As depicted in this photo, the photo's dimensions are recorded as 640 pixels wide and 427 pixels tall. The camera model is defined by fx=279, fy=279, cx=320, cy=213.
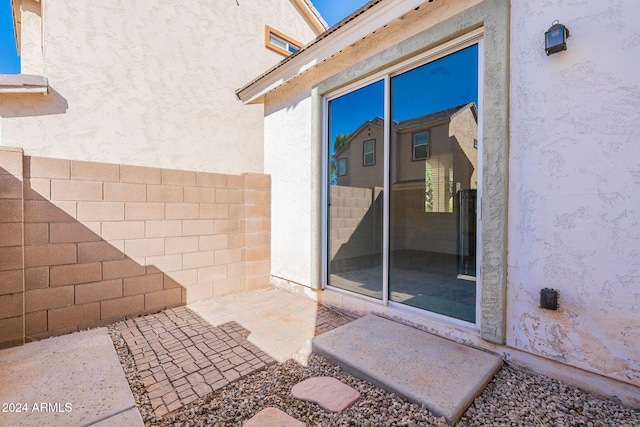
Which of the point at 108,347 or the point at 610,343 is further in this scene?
the point at 108,347

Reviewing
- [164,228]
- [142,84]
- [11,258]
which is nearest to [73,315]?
[11,258]

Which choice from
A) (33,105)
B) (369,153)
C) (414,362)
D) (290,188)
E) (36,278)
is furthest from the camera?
(290,188)

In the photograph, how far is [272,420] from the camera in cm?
209

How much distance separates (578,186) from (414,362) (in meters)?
2.09

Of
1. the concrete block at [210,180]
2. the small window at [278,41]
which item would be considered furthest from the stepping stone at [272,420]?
the small window at [278,41]

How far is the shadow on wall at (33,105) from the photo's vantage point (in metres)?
3.56

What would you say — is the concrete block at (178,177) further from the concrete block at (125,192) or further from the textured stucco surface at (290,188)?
the textured stucco surface at (290,188)

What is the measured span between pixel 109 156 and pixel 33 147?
0.79 metres

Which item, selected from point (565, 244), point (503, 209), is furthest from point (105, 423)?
point (565, 244)

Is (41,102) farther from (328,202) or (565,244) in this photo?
(565,244)

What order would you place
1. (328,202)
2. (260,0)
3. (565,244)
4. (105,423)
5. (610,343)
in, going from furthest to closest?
(260,0), (328,202), (565,244), (610,343), (105,423)

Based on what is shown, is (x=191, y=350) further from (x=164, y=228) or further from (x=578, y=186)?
(x=578, y=186)

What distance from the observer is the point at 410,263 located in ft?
12.5

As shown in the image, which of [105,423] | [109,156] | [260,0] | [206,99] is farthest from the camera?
[260,0]
